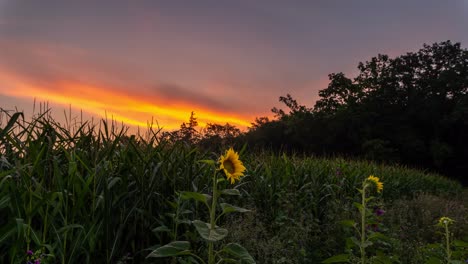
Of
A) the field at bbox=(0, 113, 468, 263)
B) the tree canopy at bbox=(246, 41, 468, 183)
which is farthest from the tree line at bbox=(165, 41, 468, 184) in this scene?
the field at bbox=(0, 113, 468, 263)

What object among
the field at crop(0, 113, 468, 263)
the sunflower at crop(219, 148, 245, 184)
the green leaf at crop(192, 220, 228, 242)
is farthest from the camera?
the field at crop(0, 113, 468, 263)

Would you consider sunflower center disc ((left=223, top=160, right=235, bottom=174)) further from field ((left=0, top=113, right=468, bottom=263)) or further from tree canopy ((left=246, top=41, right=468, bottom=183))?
tree canopy ((left=246, top=41, right=468, bottom=183))

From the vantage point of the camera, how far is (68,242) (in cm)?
275

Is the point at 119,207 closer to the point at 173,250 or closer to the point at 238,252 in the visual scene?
the point at 173,250

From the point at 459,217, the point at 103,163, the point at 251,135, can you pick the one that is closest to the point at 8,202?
the point at 103,163

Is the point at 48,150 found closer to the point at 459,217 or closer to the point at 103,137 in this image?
the point at 103,137

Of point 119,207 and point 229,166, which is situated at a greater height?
point 229,166

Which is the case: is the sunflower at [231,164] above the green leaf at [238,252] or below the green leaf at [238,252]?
above

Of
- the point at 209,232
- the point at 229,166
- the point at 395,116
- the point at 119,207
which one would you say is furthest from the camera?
the point at 395,116

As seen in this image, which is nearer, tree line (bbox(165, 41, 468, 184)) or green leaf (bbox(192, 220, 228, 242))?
green leaf (bbox(192, 220, 228, 242))

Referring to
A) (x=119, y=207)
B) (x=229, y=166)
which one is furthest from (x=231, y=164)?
(x=119, y=207)

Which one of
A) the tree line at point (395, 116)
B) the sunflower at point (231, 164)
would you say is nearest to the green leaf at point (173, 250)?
the sunflower at point (231, 164)

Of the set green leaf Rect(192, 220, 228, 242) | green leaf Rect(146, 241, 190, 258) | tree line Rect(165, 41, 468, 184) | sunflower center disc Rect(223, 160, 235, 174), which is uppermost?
tree line Rect(165, 41, 468, 184)

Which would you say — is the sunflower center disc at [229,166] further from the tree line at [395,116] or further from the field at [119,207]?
the tree line at [395,116]
